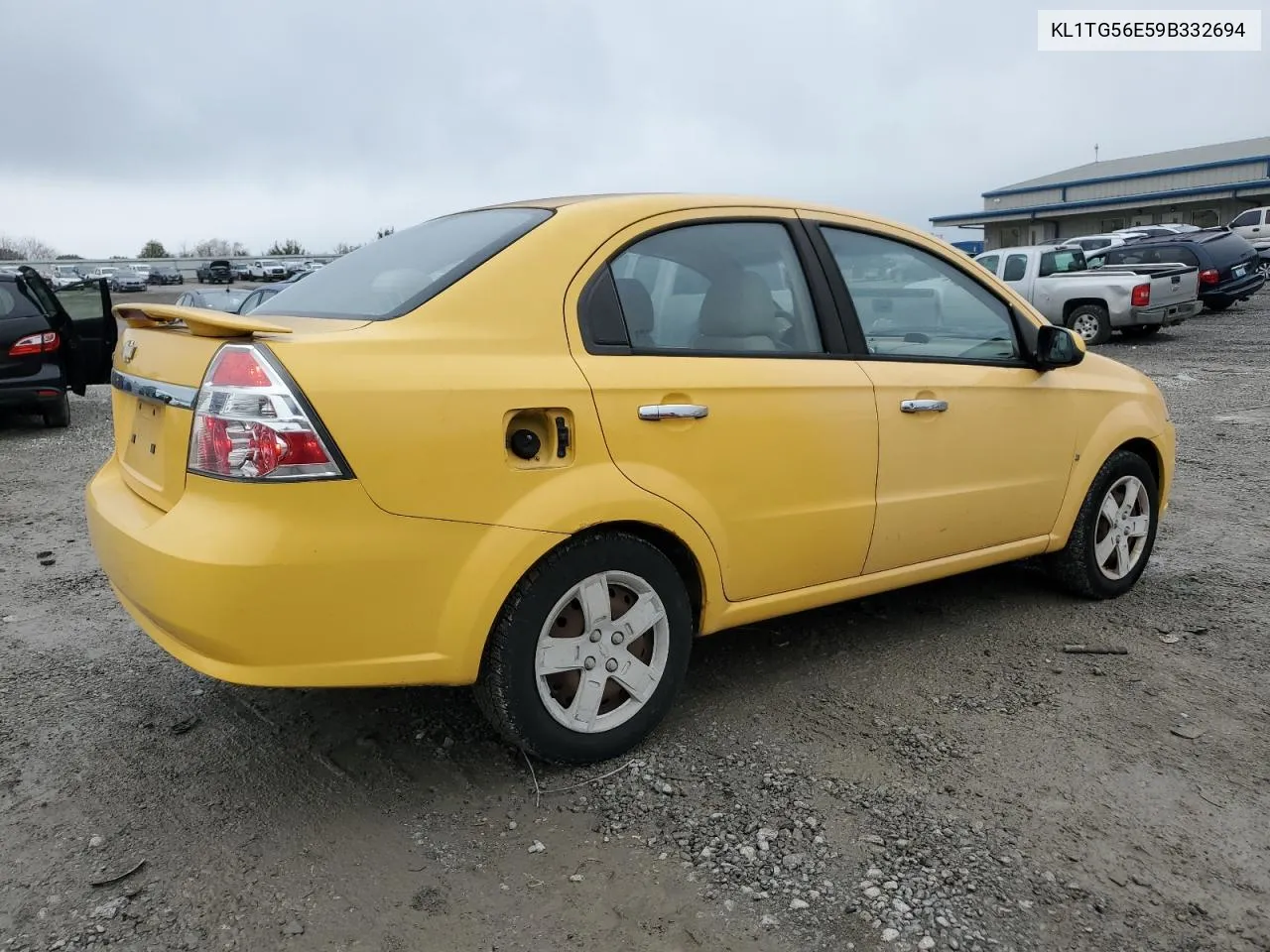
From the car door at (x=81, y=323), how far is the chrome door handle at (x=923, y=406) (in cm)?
841

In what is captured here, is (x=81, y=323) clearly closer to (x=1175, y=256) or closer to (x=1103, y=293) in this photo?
(x=1103, y=293)

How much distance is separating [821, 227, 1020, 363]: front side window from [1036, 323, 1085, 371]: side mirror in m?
0.09

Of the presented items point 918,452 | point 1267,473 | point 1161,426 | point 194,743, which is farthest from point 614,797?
point 1267,473

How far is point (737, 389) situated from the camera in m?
3.16

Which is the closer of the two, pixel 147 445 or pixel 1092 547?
pixel 147 445

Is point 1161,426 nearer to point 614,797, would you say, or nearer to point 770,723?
point 770,723

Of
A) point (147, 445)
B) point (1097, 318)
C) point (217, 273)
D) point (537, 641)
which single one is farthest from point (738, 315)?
point (217, 273)

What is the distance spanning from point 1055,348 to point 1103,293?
1372 centimetres

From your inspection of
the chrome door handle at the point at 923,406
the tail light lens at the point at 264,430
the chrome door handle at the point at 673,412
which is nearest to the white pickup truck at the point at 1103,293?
the chrome door handle at the point at 923,406

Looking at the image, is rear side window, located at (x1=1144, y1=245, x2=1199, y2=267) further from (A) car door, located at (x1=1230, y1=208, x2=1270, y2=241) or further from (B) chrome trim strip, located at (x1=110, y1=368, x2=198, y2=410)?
(B) chrome trim strip, located at (x1=110, y1=368, x2=198, y2=410)

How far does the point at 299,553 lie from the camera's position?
2480 millimetres

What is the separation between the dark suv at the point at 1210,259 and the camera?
1888 cm

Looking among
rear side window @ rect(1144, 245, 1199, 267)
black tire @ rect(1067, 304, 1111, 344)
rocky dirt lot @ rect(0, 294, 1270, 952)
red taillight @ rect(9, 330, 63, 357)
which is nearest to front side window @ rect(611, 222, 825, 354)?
rocky dirt lot @ rect(0, 294, 1270, 952)

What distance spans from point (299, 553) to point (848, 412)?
1.85m
